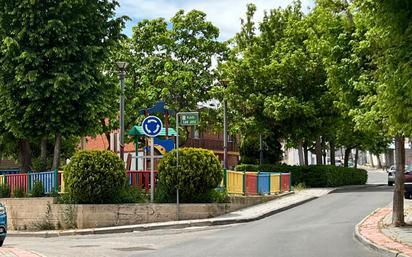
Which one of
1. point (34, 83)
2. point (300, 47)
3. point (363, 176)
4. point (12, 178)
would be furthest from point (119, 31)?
point (363, 176)

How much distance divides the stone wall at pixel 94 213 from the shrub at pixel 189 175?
20.6 inches

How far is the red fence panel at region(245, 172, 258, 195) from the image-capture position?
24.1m

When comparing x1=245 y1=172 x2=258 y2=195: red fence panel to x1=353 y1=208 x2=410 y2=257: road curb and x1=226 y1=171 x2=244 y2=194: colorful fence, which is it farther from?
x1=353 y1=208 x2=410 y2=257: road curb

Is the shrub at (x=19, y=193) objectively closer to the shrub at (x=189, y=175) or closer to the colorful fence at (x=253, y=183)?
the shrub at (x=189, y=175)

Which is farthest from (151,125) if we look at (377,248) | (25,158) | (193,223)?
(377,248)

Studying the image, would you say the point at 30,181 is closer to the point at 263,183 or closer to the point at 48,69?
the point at 48,69

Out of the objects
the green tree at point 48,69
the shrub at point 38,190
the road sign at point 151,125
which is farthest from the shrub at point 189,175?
the green tree at point 48,69

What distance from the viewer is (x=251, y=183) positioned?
24703mm

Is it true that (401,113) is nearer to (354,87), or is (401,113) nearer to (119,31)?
(354,87)

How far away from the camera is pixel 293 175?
117 ft

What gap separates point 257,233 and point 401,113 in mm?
7508

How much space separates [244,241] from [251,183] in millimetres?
10374

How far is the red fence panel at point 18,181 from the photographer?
22.1m

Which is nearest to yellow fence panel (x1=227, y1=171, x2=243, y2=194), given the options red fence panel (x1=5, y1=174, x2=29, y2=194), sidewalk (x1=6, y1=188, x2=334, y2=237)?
sidewalk (x1=6, y1=188, x2=334, y2=237)
